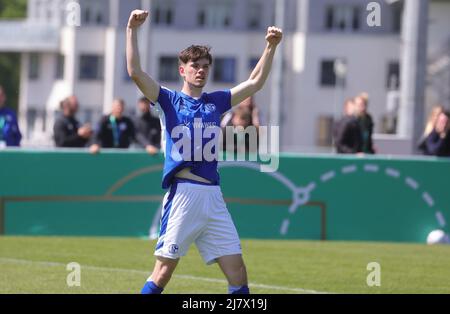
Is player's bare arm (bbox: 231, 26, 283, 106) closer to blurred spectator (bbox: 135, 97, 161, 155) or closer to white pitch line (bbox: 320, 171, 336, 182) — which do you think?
white pitch line (bbox: 320, 171, 336, 182)

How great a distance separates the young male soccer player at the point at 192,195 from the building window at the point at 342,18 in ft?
189

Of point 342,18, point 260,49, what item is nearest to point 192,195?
point 342,18

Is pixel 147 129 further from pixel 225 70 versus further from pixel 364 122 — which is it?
pixel 225 70

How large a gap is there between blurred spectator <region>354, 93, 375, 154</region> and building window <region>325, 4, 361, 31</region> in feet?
155

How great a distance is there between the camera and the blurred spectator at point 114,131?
758 inches

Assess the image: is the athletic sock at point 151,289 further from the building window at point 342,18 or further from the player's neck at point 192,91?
the building window at point 342,18

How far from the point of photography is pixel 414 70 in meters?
22.9

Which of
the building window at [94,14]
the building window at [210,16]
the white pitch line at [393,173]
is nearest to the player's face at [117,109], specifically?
the white pitch line at [393,173]

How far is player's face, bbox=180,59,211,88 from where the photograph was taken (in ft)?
30.8

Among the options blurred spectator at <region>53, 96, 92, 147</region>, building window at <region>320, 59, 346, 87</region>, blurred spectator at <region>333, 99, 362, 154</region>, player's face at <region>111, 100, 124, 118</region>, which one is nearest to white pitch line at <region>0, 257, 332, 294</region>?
player's face at <region>111, 100, 124, 118</region>

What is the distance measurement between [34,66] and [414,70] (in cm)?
5473

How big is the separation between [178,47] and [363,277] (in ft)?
180
